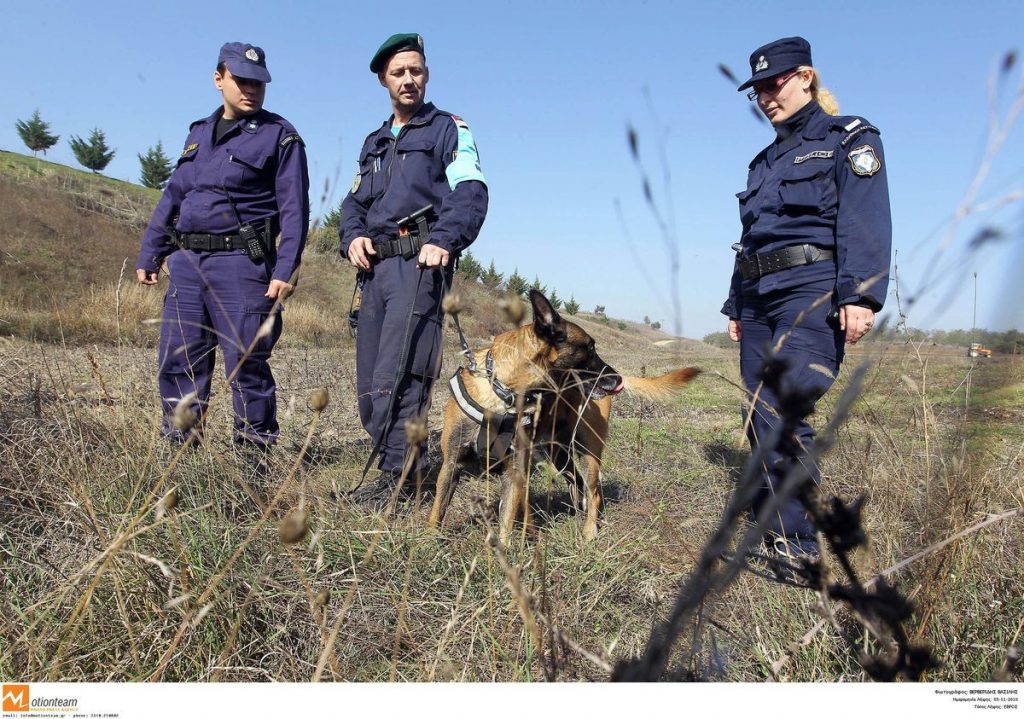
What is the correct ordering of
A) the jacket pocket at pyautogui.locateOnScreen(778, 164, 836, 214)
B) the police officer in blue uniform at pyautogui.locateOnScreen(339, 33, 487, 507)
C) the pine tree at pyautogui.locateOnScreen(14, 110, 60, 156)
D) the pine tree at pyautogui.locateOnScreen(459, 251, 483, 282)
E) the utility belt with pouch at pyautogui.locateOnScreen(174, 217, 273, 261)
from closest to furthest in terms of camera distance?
the jacket pocket at pyautogui.locateOnScreen(778, 164, 836, 214) → the police officer in blue uniform at pyautogui.locateOnScreen(339, 33, 487, 507) → the utility belt with pouch at pyautogui.locateOnScreen(174, 217, 273, 261) → the pine tree at pyautogui.locateOnScreen(459, 251, 483, 282) → the pine tree at pyautogui.locateOnScreen(14, 110, 60, 156)

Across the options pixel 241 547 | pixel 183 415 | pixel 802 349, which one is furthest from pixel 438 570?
pixel 802 349

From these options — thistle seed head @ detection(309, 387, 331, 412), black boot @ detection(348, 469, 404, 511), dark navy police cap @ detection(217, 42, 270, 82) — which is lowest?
black boot @ detection(348, 469, 404, 511)

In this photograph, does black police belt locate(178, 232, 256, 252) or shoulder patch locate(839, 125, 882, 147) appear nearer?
shoulder patch locate(839, 125, 882, 147)

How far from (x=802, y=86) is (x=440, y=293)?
6.51 ft

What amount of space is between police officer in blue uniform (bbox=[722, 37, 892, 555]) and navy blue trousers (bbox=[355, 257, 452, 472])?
5.13ft

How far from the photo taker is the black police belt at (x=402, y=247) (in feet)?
10.6

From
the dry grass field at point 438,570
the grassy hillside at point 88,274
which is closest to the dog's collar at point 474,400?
the dry grass field at point 438,570

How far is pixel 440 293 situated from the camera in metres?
3.22

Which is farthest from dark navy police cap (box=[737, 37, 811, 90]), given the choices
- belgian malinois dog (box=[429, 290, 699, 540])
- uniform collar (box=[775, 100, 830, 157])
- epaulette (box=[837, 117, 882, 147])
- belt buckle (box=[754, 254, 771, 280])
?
belgian malinois dog (box=[429, 290, 699, 540])

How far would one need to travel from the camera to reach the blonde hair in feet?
9.23

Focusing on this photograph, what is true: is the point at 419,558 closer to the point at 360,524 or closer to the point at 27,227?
the point at 360,524

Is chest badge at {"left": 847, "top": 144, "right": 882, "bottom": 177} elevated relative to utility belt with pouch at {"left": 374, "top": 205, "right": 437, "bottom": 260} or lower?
elevated

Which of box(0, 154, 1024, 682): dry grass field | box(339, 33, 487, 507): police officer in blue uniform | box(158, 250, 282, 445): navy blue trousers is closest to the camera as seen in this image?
box(0, 154, 1024, 682): dry grass field

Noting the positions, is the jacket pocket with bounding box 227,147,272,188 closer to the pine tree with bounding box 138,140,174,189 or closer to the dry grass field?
the dry grass field
